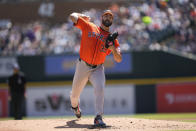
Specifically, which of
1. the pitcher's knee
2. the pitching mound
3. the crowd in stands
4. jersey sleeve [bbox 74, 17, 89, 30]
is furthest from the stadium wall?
the pitcher's knee

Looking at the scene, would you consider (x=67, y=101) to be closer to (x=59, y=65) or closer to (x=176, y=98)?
(x=59, y=65)

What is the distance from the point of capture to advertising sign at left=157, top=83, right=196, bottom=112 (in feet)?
58.0

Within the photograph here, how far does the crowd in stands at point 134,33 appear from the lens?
60.6 feet

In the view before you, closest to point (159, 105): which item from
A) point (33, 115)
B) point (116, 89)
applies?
point (116, 89)

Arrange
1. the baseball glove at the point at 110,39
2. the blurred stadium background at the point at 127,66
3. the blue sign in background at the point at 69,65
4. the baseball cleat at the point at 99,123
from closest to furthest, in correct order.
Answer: the baseball glove at the point at 110,39 < the baseball cleat at the point at 99,123 < the blurred stadium background at the point at 127,66 < the blue sign in background at the point at 69,65

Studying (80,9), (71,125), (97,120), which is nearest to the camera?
(97,120)

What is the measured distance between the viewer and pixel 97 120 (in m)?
8.86

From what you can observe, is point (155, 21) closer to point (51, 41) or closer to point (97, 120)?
point (51, 41)

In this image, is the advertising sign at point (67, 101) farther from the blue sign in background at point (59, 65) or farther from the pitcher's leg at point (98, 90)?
the pitcher's leg at point (98, 90)

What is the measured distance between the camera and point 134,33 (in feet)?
61.1

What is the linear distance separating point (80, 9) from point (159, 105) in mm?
6836

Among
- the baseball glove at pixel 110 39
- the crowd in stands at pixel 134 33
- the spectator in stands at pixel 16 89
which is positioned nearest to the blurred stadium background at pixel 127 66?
the crowd in stands at pixel 134 33

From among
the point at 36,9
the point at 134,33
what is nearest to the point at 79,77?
the point at 134,33

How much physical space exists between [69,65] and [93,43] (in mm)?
9458
